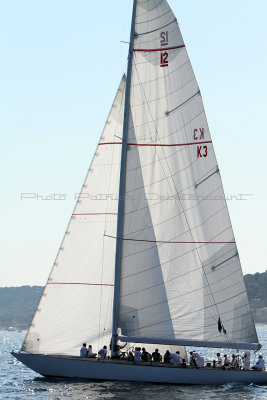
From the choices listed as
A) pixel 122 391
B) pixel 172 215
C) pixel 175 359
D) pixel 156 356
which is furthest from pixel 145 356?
pixel 172 215

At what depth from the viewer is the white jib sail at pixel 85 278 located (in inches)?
1119

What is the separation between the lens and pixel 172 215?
28750mm

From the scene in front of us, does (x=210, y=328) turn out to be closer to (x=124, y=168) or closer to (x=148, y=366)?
(x=148, y=366)

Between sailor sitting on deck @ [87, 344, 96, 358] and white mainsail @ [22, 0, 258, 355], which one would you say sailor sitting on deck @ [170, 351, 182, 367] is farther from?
sailor sitting on deck @ [87, 344, 96, 358]

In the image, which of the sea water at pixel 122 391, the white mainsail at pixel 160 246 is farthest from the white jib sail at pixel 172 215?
the sea water at pixel 122 391

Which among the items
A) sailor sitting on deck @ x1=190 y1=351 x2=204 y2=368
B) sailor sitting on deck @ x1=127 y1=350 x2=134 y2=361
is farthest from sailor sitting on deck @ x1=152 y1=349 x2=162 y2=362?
sailor sitting on deck @ x1=190 y1=351 x2=204 y2=368

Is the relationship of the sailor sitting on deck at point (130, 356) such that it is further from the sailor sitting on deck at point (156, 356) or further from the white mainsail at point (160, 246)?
the sailor sitting on deck at point (156, 356)

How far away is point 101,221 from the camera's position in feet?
98.0

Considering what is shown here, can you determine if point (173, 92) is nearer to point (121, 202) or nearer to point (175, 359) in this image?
point (121, 202)

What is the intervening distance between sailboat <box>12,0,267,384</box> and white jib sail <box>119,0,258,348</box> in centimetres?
4

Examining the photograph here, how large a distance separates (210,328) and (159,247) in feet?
13.0

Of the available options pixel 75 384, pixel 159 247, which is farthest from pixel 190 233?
pixel 75 384

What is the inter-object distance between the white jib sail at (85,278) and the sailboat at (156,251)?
0.04m

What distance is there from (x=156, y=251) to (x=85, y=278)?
10.8 feet
